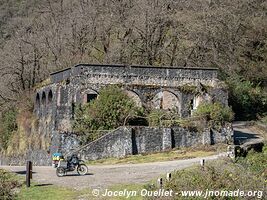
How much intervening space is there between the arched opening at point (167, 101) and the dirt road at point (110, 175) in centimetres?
948

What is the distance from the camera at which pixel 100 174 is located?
23.7 m

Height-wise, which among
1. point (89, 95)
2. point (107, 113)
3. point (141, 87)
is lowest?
point (107, 113)

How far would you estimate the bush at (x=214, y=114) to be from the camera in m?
33.0

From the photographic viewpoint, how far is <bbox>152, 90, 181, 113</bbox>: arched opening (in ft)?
120

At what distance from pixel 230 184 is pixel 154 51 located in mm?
31586

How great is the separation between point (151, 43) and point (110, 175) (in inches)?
988

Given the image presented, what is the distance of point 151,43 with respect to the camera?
46781 mm

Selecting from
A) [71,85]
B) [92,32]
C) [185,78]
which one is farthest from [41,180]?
[92,32]

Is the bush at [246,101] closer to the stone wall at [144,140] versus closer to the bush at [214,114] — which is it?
the bush at [214,114]

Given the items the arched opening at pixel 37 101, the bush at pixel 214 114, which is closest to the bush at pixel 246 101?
the bush at pixel 214 114

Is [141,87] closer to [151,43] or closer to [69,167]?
[151,43]

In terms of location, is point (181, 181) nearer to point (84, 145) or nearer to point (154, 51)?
point (84, 145)

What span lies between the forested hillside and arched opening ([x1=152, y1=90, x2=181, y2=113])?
8668mm

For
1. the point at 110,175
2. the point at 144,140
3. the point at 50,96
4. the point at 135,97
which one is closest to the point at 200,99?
the point at 135,97
